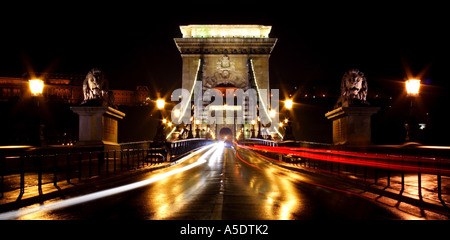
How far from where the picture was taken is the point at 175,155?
23.8 metres

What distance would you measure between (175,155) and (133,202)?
15538mm

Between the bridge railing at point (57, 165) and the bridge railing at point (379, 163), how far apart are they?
6849mm

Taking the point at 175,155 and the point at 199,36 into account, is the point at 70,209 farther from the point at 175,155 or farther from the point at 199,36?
the point at 199,36

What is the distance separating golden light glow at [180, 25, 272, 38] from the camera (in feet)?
235

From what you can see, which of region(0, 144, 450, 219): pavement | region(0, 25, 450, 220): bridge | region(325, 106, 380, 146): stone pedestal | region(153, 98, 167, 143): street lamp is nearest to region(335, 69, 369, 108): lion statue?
region(325, 106, 380, 146): stone pedestal

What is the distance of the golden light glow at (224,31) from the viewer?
2825 inches

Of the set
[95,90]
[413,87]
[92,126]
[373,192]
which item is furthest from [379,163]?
[95,90]

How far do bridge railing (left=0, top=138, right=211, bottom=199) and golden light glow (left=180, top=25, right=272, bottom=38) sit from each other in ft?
164

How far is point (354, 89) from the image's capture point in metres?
18.4

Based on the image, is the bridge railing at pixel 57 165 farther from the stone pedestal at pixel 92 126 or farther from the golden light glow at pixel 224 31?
the golden light glow at pixel 224 31

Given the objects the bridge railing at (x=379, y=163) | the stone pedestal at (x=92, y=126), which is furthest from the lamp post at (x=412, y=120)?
the stone pedestal at (x=92, y=126)

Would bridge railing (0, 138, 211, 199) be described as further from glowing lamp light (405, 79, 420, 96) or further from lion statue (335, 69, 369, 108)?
glowing lamp light (405, 79, 420, 96)

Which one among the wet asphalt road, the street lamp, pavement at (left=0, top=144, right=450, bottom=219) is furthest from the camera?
the street lamp
